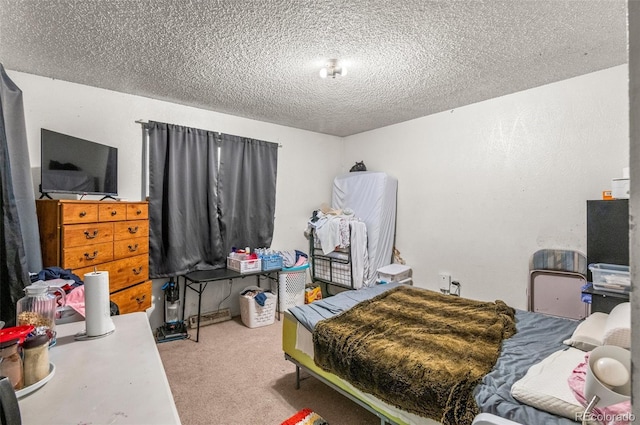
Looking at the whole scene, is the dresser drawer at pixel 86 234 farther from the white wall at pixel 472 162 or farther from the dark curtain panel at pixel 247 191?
the dark curtain panel at pixel 247 191

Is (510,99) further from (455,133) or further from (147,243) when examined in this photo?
(147,243)

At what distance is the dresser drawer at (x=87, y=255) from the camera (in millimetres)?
2252

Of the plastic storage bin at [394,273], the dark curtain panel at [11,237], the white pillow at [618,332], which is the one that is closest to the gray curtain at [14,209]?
the dark curtain panel at [11,237]

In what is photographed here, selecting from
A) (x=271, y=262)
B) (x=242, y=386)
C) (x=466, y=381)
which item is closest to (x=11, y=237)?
(x=242, y=386)

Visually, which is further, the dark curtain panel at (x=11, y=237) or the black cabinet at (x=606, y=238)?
the black cabinet at (x=606, y=238)

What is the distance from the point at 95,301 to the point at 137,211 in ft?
5.99

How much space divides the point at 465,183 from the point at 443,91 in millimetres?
1062

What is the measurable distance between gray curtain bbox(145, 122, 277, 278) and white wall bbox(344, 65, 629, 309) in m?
1.84

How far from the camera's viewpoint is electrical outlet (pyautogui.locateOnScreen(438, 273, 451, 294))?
3.62 m

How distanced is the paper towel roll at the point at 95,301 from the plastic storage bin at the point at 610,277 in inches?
118

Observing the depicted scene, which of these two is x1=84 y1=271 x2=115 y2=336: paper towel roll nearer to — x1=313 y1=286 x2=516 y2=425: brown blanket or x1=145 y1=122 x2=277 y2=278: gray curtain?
x1=313 y1=286 x2=516 y2=425: brown blanket

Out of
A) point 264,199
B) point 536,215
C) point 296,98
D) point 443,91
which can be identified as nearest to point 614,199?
point 536,215

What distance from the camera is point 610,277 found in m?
2.15

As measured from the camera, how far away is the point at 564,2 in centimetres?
174
